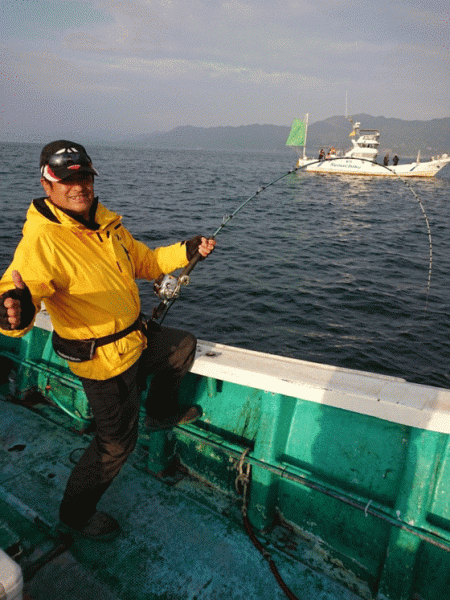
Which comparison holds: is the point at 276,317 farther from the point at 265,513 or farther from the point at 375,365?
the point at 265,513

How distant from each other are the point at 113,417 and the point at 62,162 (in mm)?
1572

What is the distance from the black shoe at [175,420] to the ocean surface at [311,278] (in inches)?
139

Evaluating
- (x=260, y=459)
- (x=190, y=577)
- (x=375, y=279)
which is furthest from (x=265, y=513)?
(x=375, y=279)

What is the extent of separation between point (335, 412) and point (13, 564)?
2.03 m

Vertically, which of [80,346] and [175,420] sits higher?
[80,346]

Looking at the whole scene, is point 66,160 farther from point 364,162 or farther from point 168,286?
point 364,162

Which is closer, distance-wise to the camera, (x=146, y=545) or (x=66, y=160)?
(x=66, y=160)

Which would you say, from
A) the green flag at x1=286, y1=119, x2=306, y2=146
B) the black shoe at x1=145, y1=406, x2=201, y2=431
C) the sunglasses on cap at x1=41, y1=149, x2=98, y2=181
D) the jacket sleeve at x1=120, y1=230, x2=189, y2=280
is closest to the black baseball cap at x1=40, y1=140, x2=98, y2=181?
the sunglasses on cap at x1=41, y1=149, x2=98, y2=181

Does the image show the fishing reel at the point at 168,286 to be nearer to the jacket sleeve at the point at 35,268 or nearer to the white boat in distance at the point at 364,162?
the jacket sleeve at the point at 35,268

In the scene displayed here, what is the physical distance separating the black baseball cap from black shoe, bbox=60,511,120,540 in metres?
2.30

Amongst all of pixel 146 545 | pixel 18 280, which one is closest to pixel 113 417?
pixel 146 545

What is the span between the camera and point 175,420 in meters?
3.07

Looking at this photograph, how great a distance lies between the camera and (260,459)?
299cm

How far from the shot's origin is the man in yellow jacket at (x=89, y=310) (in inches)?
81.3
